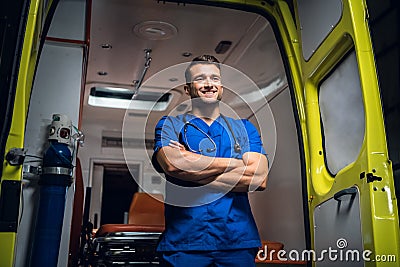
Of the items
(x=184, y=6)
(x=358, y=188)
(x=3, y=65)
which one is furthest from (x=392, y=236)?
(x=184, y=6)

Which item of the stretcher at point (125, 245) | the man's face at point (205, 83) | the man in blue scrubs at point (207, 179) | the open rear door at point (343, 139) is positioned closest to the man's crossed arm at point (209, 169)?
the man in blue scrubs at point (207, 179)

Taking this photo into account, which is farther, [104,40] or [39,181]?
[104,40]

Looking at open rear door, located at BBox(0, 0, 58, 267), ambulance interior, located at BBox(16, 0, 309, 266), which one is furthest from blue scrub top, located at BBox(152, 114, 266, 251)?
open rear door, located at BBox(0, 0, 58, 267)

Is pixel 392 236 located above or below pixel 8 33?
below

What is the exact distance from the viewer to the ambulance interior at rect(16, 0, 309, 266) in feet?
10.2

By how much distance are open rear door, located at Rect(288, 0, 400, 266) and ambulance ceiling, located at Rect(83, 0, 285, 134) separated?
6.30 feet

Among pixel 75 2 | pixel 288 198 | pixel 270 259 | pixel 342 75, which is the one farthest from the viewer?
pixel 288 198

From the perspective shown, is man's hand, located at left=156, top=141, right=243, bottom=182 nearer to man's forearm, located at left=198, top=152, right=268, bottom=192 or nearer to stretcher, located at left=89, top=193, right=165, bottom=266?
man's forearm, located at left=198, top=152, right=268, bottom=192

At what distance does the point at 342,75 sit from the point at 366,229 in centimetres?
89

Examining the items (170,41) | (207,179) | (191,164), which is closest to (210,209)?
(207,179)

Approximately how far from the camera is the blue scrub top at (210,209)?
220cm

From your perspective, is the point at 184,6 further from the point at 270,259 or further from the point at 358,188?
the point at 358,188

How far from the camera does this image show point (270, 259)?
3.98m

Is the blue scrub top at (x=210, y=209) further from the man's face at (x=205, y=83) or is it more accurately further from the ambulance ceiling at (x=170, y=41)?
the ambulance ceiling at (x=170, y=41)
